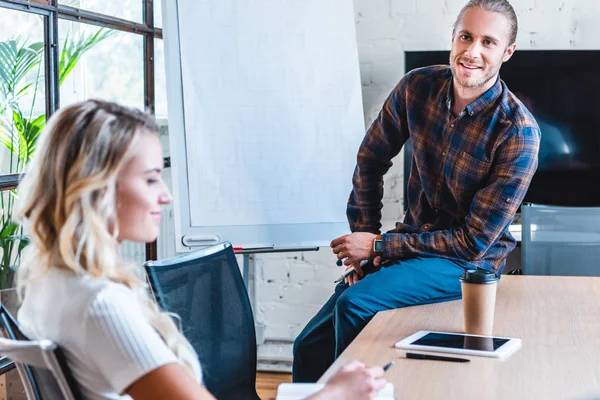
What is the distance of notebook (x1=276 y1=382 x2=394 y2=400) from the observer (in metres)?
1.20

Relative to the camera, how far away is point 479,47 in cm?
233

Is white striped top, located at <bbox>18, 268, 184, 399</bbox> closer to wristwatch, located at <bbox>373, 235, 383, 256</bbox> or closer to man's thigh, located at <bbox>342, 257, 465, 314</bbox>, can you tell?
man's thigh, located at <bbox>342, 257, 465, 314</bbox>

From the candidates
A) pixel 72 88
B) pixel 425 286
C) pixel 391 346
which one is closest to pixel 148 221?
pixel 391 346

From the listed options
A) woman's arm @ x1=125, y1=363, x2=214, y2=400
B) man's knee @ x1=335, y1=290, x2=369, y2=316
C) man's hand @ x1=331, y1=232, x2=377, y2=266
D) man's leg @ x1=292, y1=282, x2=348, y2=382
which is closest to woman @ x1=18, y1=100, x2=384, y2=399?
woman's arm @ x1=125, y1=363, x2=214, y2=400

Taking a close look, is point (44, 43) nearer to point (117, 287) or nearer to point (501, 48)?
point (501, 48)

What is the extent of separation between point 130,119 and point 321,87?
77.3 inches

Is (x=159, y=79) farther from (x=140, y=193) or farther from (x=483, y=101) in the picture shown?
(x=140, y=193)

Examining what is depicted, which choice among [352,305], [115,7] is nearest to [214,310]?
[352,305]

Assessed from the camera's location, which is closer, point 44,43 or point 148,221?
point 148,221

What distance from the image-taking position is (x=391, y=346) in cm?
151

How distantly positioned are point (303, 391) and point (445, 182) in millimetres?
1294

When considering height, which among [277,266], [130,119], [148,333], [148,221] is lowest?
[277,266]

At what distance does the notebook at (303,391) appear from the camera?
47.2 inches

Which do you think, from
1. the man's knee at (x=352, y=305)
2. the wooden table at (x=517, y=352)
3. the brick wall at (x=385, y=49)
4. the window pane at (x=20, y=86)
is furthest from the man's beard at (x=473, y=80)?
the window pane at (x=20, y=86)
